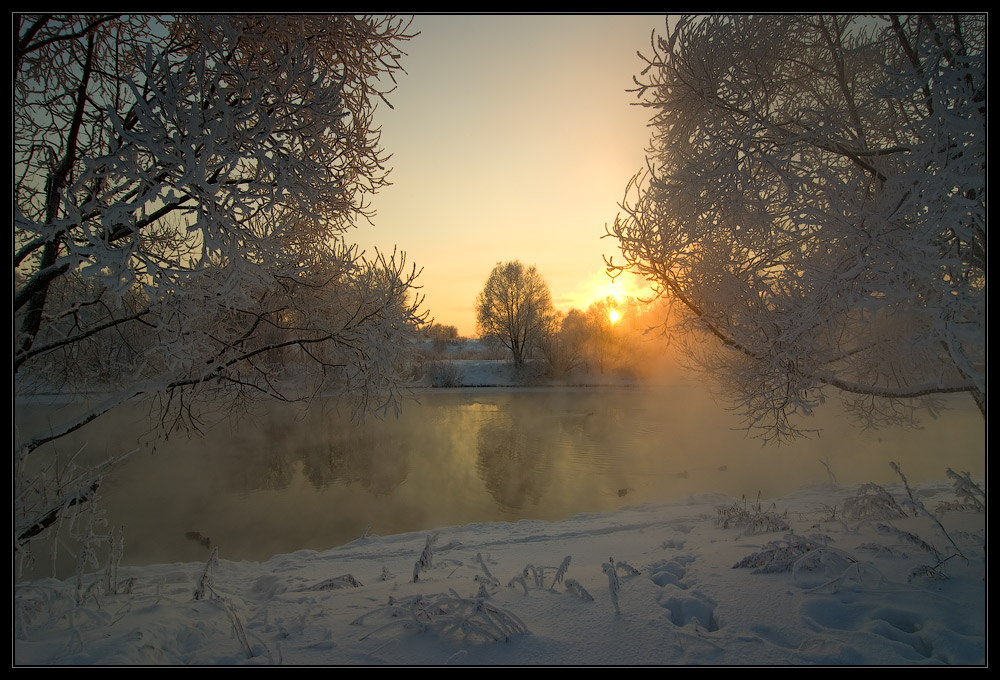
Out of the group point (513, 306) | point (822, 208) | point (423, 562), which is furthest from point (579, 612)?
point (513, 306)

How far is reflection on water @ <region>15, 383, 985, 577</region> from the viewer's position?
21.9 feet

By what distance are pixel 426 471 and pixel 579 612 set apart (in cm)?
765

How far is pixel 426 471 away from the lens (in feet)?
31.9

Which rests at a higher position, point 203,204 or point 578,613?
point 203,204

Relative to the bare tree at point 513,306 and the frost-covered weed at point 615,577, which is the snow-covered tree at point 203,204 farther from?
the bare tree at point 513,306

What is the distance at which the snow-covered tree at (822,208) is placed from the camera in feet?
8.38

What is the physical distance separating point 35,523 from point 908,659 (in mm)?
5012

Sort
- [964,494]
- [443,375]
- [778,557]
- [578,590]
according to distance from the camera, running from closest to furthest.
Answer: [578,590] < [778,557] < [964,494] < [443,375]

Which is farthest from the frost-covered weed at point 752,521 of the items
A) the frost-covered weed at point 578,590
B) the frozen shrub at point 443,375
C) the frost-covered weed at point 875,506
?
the frozen shrub at point 443,375

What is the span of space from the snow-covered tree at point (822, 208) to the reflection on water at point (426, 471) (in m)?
1.13

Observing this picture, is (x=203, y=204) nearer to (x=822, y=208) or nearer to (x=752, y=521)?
(x=822, y=208)

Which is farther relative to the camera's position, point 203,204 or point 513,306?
point 513,306

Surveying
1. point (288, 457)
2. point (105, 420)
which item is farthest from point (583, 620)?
point (105, 420)

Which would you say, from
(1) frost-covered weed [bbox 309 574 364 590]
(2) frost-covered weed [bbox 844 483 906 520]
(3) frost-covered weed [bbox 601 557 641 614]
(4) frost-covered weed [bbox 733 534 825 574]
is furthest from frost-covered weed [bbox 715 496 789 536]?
(1) frost-covered weed [bbox 309 574 364 590]
